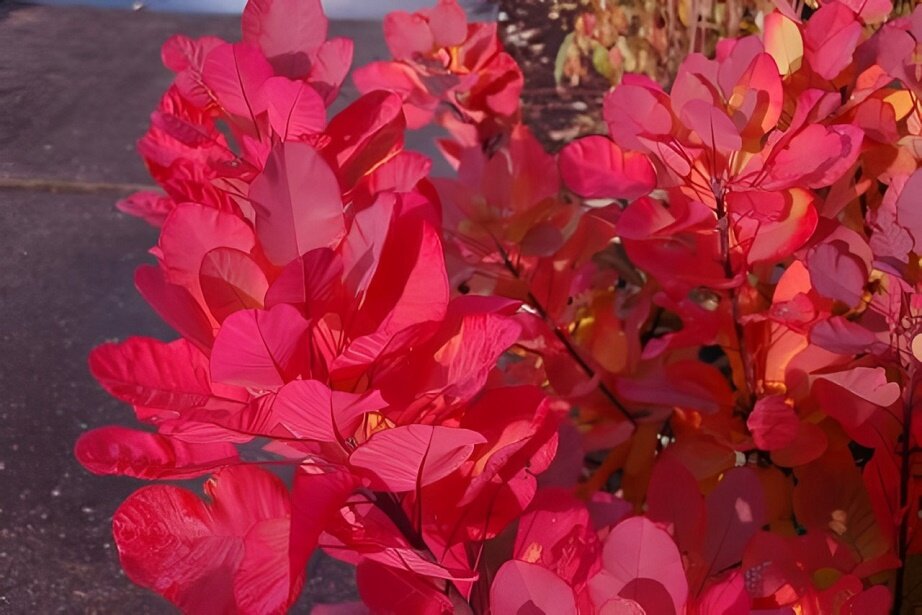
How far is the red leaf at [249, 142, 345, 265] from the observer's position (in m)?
0.30

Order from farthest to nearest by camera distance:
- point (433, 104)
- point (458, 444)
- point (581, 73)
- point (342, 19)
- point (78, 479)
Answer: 1. point (342, 19)
2. point (581, 73)
3. point (433, 104)
4. point (78, 479)
5. point (458, 444)

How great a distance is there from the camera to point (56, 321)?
0.60 metres

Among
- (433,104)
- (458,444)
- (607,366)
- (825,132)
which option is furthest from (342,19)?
(458,444)

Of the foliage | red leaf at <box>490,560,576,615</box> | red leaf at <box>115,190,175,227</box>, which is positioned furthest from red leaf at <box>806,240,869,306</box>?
red leaf at <box>115,190,175,227</box>

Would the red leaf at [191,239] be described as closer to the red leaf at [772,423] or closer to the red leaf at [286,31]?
the red leaf at [286,31]

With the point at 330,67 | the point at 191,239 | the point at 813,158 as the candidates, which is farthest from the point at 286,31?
the point at 813,158

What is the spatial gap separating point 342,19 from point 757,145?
4.99ft

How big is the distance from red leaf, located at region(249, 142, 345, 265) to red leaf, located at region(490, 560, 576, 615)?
0.13 meters

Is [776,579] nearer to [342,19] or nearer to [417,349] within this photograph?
[417,349]

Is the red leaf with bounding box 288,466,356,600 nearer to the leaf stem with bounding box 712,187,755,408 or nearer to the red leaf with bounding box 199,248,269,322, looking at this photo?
the red leaf with bounding box 199,248,269,322

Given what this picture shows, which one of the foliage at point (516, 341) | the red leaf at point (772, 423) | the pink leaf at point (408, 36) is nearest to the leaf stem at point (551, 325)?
the foliage at point (516, 341)

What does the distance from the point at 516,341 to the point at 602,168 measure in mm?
161

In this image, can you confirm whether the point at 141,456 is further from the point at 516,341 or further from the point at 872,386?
the point at 872,386

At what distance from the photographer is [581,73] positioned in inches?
66.9
